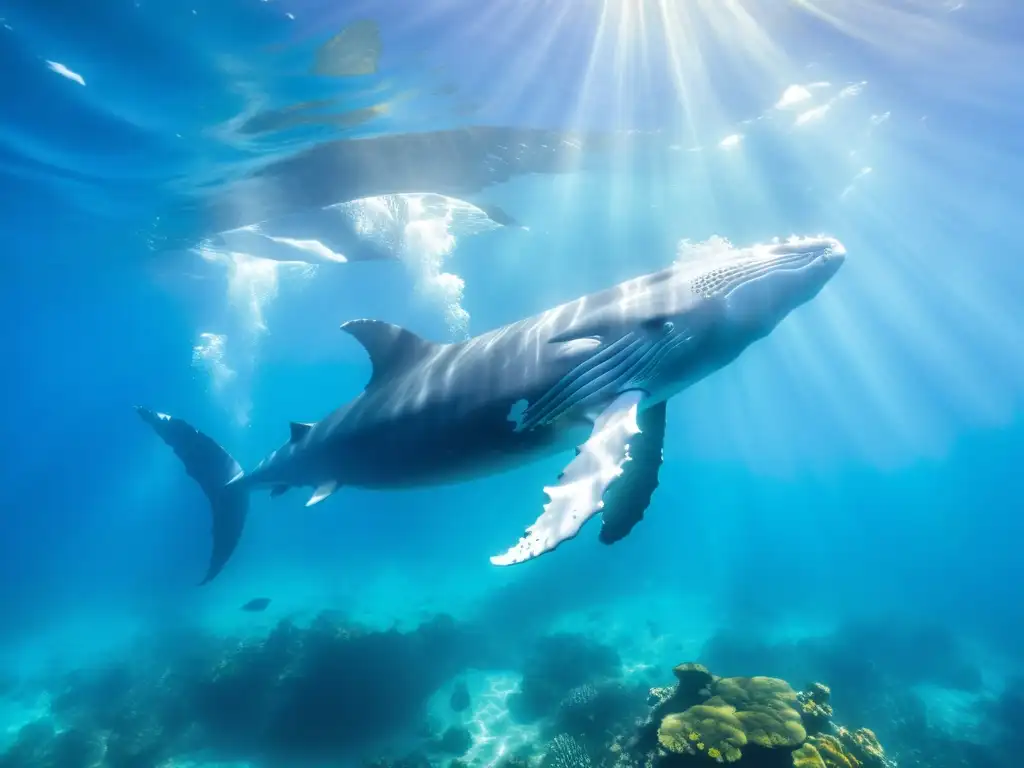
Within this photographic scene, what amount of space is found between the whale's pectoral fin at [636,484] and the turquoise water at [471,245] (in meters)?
1.94

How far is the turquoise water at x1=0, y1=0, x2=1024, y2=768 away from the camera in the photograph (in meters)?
14.5

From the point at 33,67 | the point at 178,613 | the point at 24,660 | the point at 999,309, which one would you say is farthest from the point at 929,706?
the point at 999,309

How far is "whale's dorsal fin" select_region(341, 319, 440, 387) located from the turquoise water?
3590mm

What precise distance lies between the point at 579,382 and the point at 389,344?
9.78 feet

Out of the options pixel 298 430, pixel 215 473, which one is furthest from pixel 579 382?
pixel 215 473

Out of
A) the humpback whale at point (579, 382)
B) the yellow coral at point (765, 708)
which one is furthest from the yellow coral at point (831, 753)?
the humpback whale at point (579, 382)

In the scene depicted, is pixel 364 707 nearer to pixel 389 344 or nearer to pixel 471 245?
pixel 389 344

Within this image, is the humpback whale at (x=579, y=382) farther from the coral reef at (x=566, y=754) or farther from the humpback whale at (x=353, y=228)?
the humpback whale at (x=353, y=228)

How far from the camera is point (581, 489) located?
3.60 meters

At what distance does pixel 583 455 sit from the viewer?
3.83 metres

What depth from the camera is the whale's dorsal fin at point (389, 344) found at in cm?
651

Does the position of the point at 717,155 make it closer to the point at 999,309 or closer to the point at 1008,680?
the point at 1008,680

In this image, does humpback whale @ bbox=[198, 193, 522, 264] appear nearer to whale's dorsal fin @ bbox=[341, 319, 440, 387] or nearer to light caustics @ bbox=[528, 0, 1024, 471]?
light caustics @ bbox=[528, 0, 1024, 471]

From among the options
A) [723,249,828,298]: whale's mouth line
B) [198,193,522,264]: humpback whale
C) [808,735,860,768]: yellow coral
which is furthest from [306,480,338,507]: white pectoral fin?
[198,193,522,264]: humpback whale
